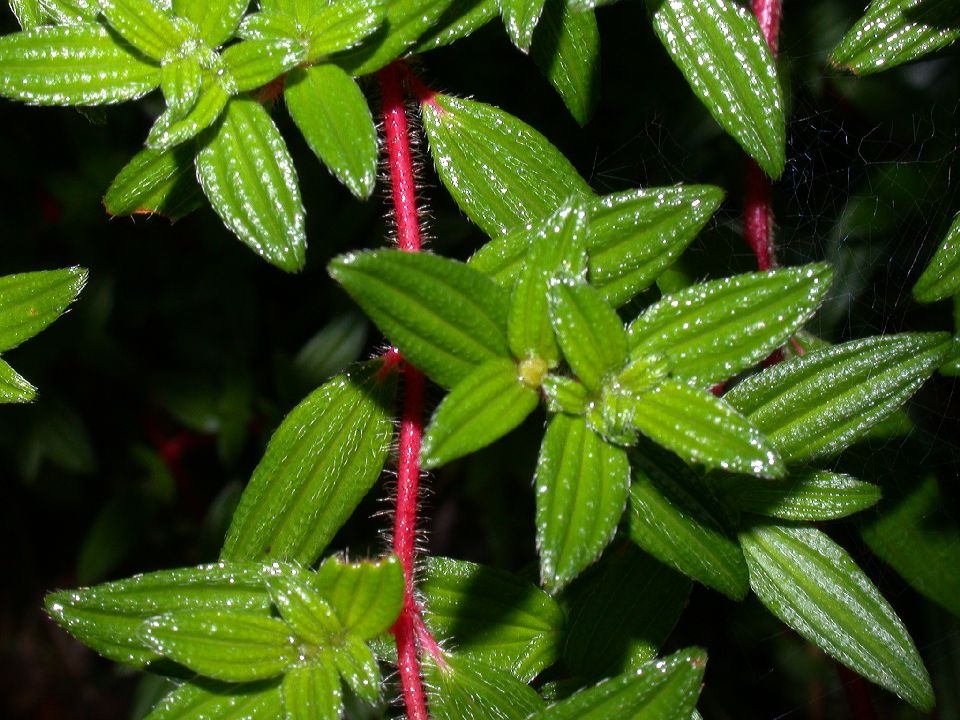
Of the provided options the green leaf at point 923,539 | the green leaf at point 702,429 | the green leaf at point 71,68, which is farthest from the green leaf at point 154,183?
the green leaf at point 923,539

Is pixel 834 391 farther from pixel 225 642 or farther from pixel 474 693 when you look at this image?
pixel 225 642

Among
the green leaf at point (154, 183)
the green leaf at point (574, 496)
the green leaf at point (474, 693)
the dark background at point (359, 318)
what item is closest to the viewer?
the green leaf at point (574, 496)

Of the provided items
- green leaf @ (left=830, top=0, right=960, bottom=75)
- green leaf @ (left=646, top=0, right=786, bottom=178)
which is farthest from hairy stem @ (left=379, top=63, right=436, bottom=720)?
green leaf @ (left=830, top=0, right=960, bottom=75)

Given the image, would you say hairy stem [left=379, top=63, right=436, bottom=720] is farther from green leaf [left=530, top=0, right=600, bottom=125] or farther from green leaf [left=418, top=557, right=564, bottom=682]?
green leaf [left=530, top=0, right=600, bottom=125]

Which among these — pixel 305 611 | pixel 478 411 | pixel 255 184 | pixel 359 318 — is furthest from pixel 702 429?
pixel 359 318

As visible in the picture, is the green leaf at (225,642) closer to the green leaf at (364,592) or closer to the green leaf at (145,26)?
the green leaf at (364,592)
